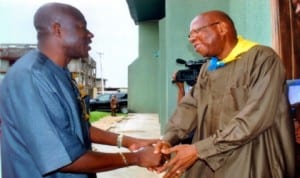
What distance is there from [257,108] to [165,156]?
24.1 inches

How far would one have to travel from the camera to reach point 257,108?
1.28m

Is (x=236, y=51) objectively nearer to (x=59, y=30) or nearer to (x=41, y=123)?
(x=59, y=30)

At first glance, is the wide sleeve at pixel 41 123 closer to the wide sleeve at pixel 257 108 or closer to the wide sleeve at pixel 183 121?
the wide sleeve at pixel 257 108

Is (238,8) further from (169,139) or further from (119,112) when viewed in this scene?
(119,112)

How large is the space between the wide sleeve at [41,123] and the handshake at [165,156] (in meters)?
0.43

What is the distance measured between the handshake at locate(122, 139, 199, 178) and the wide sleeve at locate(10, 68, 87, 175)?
0.43 meters

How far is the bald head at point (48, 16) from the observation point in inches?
46.6

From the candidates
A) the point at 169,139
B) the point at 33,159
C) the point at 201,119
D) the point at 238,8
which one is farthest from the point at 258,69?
the point at 238,8

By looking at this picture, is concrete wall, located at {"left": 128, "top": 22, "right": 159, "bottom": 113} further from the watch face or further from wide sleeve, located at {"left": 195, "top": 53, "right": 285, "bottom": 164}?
wide sleeve, located at {"left": 195, "top": 53, "right": 285, "bottom": 164}

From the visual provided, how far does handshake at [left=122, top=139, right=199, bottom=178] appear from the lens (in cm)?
145

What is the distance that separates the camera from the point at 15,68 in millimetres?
1109

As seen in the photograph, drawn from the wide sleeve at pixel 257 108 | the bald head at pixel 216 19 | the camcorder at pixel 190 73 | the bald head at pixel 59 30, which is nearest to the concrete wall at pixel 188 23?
the camcorder at pixel 190 73

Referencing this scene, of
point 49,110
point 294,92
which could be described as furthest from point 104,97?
point 49,110

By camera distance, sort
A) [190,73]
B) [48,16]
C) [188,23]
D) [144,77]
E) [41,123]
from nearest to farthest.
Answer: [41,123], [48,16], [190,73], [188,23], [144,77]
